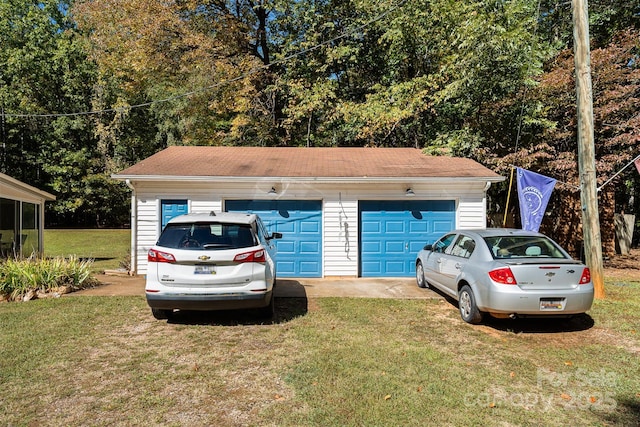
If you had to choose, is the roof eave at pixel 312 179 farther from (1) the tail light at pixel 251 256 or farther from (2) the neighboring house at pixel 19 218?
(1) the tail light at pixel 251 256

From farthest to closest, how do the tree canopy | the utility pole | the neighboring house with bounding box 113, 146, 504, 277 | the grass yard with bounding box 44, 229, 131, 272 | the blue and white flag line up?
1. the grass yard with bounding box 44, 229, 131, 272
2. the tree canopy
3. the neighboring house with bounding box 113, 146, 504, 277
4. the blue and white flag
5. the utility pole

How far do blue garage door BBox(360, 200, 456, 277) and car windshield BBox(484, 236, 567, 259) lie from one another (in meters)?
4.49

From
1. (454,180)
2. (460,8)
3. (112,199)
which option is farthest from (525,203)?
(112,199)

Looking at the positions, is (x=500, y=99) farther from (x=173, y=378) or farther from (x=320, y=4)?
(x=173, y=378)

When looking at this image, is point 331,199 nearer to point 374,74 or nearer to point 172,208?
point 172,208

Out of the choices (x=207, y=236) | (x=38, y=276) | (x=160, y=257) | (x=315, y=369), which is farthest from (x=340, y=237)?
(x=38, y=276)

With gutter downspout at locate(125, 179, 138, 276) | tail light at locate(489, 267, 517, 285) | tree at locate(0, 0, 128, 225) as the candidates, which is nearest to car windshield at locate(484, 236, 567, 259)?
tail light at locate(489, 267, 517, 285)

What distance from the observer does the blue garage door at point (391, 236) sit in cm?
1112

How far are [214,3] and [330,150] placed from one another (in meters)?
10.9

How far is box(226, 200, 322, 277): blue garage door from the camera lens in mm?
11008

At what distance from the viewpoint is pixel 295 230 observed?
11.0m

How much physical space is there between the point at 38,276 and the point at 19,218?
17.1ft

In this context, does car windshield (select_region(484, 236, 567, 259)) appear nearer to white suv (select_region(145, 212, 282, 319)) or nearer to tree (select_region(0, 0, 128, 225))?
white suv (select_region(145, 212, 282, 319))

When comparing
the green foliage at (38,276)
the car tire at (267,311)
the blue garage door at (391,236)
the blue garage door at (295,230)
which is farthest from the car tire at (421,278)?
the green foliage at (38,276)
